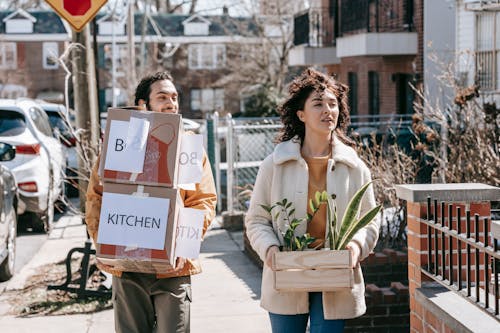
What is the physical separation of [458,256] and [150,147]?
177 cm

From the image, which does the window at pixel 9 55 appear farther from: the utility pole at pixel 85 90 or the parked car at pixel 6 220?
the parked car at pixel 6 220

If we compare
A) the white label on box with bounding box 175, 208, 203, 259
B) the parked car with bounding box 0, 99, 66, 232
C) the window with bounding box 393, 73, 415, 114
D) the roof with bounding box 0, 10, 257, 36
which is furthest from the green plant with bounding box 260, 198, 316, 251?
the roof with bounding box 0, 10, 257, 36

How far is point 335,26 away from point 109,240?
23798 mm

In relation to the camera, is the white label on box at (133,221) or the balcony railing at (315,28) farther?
the balcony railing at (315,28)

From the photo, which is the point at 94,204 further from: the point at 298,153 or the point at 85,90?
the point at 85,90

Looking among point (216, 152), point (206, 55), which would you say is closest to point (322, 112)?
point (216, 152)

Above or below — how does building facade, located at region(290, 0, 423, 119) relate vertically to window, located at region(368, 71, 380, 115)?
above

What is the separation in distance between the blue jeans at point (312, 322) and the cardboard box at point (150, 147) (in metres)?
0.87

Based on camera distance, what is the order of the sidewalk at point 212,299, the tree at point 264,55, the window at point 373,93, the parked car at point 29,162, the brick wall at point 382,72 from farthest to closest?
the tree at point 264,55
the window at point 373,93
the brick wall at point 382,72
the parked car at point 29,162
the sidewalk at point 212,299

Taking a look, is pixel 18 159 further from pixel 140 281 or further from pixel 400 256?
pixel 140 281

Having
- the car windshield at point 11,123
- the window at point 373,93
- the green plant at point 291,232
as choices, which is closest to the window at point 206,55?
the window at point 373,93

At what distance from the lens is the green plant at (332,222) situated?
450 cm

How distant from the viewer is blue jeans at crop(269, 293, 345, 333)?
4.58 m

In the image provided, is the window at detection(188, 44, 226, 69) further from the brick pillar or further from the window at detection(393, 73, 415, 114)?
the brick pillar
